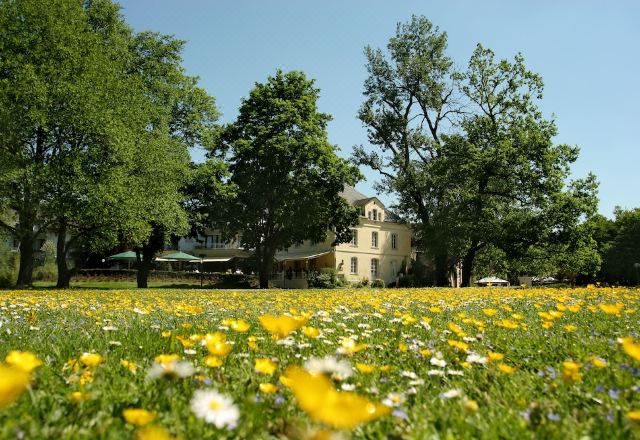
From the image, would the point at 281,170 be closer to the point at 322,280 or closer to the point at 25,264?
the point at 322,280

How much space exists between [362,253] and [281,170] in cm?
1876

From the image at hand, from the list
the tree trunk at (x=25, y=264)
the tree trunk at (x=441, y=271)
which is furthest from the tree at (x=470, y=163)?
the tree trunk at (x=25, y=264)

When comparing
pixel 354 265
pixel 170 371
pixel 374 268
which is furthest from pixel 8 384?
pixel 374 268

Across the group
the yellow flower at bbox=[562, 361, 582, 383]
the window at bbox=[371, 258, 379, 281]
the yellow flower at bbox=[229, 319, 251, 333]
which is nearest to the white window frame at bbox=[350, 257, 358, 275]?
the window at bbox=[371, 258, 379, 281]

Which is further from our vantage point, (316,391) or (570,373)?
(570,373)

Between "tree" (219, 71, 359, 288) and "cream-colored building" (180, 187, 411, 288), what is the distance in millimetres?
11795

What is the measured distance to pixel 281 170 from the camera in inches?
1241

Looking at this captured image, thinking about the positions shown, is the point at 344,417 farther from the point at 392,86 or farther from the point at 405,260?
the point at 405,260

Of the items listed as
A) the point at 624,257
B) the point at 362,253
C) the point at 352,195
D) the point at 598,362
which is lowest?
the point at 598,362

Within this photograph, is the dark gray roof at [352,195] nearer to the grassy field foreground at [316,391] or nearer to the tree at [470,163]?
the tree at [470,163]

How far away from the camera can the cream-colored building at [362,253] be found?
152 ft

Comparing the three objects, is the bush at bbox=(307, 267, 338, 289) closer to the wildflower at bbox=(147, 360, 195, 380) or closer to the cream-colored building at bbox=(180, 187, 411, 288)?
the cream-colored building at bbox=(180, 187, 411, 288)

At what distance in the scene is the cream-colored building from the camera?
46.2 metres

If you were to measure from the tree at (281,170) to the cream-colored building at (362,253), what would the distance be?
11.8m
